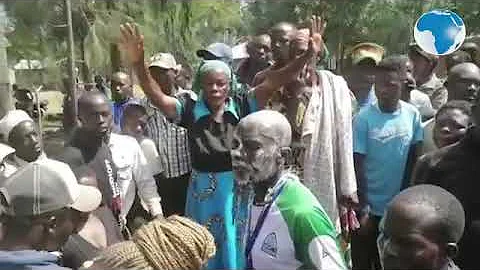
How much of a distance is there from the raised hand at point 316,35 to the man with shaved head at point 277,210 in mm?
961

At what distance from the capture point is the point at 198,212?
162 inches

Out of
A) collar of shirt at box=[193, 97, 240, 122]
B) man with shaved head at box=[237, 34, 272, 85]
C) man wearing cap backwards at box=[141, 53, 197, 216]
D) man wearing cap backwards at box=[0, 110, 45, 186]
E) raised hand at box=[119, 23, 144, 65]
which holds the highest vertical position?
raised hand at box=[119, 23, 144, 65]

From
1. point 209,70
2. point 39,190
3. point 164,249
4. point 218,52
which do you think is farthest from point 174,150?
point 164,249

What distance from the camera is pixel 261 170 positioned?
9.30 ft

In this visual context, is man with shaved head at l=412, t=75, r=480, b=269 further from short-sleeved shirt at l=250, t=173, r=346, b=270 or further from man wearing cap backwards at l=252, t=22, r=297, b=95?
man wearing cap backwards at l=252, t=22, r=297, b=95

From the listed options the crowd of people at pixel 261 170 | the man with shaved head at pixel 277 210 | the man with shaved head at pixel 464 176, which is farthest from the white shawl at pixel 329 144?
the man with shaved head at pixel 277 210

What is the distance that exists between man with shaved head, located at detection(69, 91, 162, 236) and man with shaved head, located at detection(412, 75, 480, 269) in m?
1.63

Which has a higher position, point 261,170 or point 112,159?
point 261,170

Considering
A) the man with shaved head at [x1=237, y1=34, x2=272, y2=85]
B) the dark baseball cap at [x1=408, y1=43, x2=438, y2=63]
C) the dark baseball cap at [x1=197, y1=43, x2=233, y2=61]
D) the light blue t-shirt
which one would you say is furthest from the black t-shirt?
the dark baseball cap at [x1=197, y1=43, x2=233, y2=61]

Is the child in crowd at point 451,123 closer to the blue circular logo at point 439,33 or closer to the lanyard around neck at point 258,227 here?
the lanyard around neck at point 258,227

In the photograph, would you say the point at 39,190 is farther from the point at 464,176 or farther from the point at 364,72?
the point at 364,72

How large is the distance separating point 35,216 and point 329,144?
1.96 m

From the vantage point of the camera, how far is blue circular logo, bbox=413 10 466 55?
538 cm

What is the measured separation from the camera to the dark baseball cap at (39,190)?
86.9 inches
